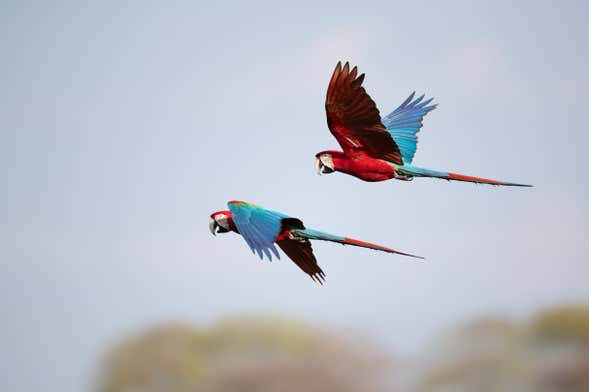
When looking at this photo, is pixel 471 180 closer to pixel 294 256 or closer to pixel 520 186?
pixel 520 186

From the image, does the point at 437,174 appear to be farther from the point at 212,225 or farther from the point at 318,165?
the point at 212,225

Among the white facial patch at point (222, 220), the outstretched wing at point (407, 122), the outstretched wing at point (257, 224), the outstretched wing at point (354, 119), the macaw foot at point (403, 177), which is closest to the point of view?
the outstretched wing at point (257, 224)

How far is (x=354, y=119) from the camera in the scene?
9828 mm

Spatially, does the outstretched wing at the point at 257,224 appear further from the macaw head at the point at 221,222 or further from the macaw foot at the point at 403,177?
the macaw foot at the point at 403,177

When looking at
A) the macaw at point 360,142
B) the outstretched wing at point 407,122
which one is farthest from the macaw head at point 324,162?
the outstretched wing at point 407,122

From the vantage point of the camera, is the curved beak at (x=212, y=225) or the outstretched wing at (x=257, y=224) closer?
the outstretched wing at (x=257, y=224)

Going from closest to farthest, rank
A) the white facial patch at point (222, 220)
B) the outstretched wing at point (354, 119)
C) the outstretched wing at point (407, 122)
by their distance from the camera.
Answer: the outstretched wing at point (354, 119)
the white facial patch at point (222, 220)
the outstretched wing at point (407, 122)

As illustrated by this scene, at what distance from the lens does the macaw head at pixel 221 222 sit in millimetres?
9898

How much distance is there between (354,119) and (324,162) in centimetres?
78

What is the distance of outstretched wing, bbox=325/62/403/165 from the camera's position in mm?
9594

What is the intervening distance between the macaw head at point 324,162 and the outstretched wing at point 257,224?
1360 millimetres

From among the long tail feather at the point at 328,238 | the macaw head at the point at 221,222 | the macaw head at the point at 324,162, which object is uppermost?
the macaw head at the point at 324,162

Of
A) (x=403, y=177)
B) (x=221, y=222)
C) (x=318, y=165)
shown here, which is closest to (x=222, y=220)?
(x=221, y=222)

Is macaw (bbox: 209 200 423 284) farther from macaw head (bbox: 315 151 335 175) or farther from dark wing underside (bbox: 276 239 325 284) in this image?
macaw head (bbox: 315 151 335 175)
